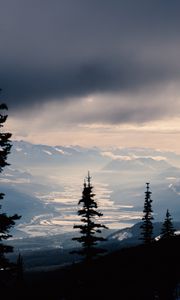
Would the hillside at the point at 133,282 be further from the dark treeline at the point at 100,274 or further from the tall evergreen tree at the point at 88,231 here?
the tall evergreen tree at the point at 88,231

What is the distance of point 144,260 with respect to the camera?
165ft

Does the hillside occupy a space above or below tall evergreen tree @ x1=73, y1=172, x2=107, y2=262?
below

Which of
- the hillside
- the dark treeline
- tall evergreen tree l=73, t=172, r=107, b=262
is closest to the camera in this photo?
the dark treeline

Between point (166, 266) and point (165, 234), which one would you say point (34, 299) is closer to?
point (166, 266)

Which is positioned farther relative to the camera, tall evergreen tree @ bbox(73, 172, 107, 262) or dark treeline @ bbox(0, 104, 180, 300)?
tall evergreen tree @ bbox(73, 172, 107, 262)

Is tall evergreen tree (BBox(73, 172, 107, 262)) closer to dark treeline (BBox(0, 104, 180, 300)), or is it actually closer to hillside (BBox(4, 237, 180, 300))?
dark treeline (BBox(0, 104, 180, 300))

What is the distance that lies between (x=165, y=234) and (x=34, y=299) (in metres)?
37.8

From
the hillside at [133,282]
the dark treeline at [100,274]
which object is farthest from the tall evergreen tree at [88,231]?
the hillside at [133,282]

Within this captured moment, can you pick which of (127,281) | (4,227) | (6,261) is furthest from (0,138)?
(127,281)

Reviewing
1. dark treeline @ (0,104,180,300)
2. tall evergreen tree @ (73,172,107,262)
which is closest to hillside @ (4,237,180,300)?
dark treeline @ (0,104,180,300)

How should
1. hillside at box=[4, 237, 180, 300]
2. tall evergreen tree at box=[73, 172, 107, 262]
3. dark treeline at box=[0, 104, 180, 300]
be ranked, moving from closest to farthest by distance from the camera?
dark treeline at box=[0, 104, 180, 300], tall evergreen tree at box=[73, 172, 107, 262], hillside at box=[4, 237, 180, 300]

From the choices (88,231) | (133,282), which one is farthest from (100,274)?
(88,231)

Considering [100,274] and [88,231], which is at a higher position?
[88,231]

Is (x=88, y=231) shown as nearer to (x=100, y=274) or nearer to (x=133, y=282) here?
(x=133, y=282)
